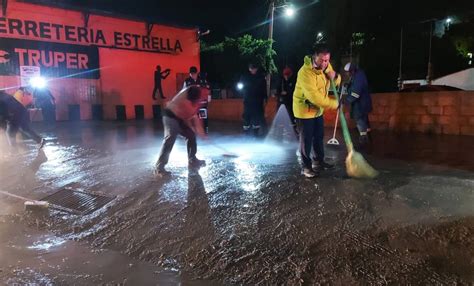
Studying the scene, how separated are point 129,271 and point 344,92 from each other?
621 centimetres

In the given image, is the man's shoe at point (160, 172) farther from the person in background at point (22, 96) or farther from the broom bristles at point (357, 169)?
the person in background at point (22, 96)

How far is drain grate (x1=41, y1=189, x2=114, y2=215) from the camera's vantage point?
4891 millimetres

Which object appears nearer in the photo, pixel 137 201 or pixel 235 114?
pixel 137 201

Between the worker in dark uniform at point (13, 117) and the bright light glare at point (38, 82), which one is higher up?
the bright light glare at point (38, 82)

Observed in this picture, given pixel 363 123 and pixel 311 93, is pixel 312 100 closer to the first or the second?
pixel 311 93

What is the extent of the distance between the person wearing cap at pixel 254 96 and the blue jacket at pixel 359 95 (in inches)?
85.7

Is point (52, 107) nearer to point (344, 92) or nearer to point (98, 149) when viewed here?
point (98, 149)

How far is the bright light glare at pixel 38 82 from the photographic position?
672 inches

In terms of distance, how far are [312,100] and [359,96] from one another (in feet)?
10.9

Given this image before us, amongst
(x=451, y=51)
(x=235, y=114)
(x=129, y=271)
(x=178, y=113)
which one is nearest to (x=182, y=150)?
(x=178, y=113)

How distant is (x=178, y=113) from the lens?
19.9 feet

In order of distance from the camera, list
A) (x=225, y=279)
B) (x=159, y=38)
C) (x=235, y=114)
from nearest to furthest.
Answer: (x=225, y=279) → (x=235, y=114) → (x=159, y=38)

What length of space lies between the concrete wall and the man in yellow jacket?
5563 mm

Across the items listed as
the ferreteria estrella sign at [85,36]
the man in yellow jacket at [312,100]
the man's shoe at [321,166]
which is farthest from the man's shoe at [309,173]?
the ferreteria estrella sign at [85,36]
